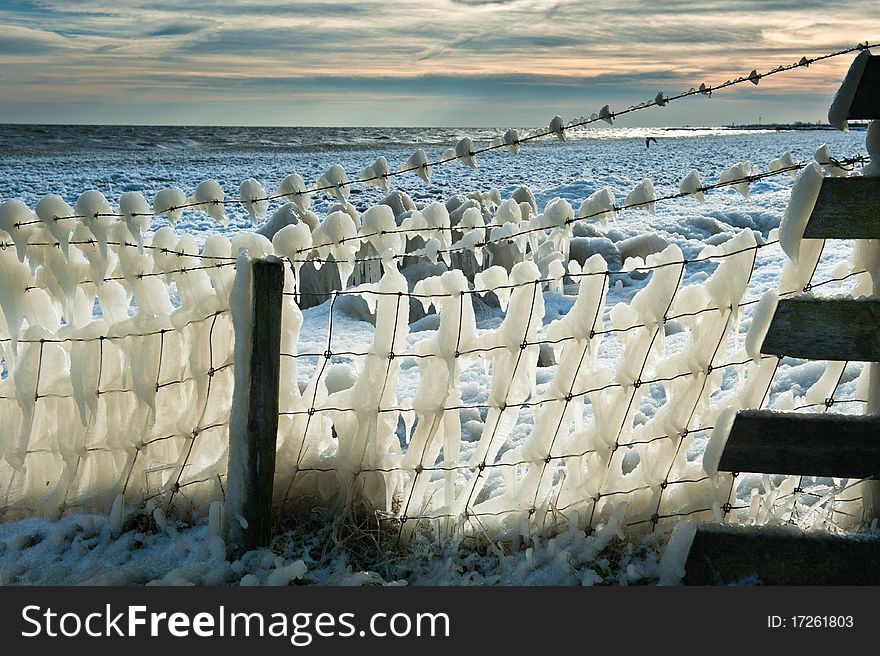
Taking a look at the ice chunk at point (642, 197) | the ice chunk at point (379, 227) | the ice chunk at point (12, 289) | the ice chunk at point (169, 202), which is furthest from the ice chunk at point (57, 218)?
the ice chunk at point (642, 197)

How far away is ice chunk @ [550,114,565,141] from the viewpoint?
9.90 feet

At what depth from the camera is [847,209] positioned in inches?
92.8

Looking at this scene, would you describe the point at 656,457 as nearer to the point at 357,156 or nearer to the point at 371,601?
the point at 371,601

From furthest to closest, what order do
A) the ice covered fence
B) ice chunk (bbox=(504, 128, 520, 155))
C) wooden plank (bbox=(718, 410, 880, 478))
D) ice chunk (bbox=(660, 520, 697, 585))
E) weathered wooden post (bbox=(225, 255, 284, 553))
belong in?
1. ice chunk (bbox=(504, 128, 520, 155))
2. the ice covered fence
3. weathered wooden post (bbox=(225, 255, 284, 553))
4. ice chunk (bbox=(660, 520, 697, 585))
5. wooden plank (bbox=(718, 410, 880, 478))

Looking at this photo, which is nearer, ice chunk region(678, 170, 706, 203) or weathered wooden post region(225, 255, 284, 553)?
weathered wooden post region(225, 255, 284, 553)

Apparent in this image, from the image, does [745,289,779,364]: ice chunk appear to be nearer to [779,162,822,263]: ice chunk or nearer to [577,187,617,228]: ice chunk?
[779,162,822,263]: ice chunk

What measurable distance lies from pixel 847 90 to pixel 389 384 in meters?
1.79

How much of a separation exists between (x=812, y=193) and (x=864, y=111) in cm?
28

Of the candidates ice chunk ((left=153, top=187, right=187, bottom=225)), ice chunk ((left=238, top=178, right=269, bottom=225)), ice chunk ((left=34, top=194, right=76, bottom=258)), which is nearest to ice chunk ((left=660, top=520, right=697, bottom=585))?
ice chunk ((left=238, top=178, right=269, bottom=225))

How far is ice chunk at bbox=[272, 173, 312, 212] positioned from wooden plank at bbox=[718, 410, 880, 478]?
175cm

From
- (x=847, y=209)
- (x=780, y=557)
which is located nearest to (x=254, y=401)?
(x=780, y=557)

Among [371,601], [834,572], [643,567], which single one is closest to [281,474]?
[371,601]

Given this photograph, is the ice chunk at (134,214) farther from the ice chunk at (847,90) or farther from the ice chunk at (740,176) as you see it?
the ice chunk at (847,90)

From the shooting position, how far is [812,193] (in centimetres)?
236
